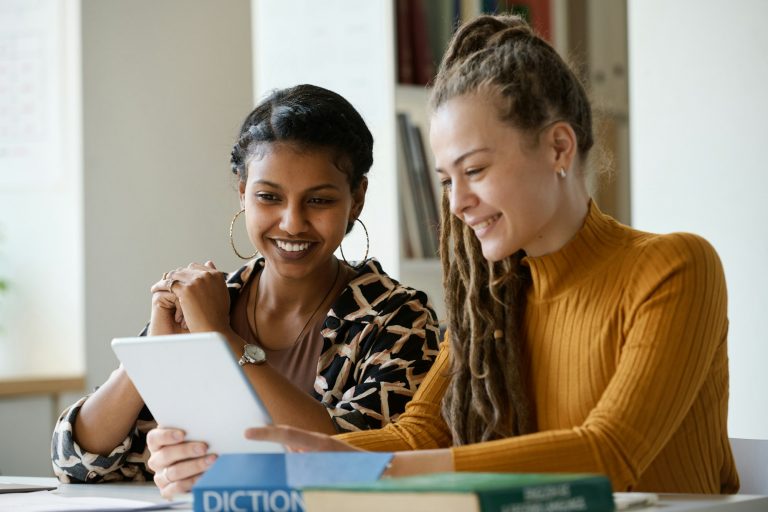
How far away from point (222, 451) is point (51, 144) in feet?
7.55

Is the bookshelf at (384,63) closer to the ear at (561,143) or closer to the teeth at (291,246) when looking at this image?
the teeth at (291,246)

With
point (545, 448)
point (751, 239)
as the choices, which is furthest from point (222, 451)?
point (751, 239)

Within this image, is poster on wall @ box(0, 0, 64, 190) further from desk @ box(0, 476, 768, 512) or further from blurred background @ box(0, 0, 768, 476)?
desk @ box(0, 476, 768, 512)

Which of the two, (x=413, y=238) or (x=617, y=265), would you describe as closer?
(x=617, y=265)

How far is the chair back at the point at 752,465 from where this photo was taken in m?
1.64

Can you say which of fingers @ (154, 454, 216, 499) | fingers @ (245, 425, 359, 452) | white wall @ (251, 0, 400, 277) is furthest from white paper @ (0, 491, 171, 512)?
white wall @ (251, 0, 400, 277)

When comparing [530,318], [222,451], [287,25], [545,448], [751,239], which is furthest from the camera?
[287,25]

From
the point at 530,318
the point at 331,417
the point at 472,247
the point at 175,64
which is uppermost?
the point at 175,64

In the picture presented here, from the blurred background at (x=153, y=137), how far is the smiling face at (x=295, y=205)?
1.06m

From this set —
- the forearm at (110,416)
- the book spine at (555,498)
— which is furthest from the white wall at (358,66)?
the book spine at (555,498)

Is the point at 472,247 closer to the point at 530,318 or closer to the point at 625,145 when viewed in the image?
the point at 530,318

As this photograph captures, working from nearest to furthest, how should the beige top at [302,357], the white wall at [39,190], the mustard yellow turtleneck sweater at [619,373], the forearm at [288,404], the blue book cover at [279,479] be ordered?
the blue book cover at [279,479], the mustard yellow turtleneck sweater at [619,373], the forearm at [288,404], the beige top at [302,357], the white wall at [39,190]

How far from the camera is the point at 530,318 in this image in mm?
1661

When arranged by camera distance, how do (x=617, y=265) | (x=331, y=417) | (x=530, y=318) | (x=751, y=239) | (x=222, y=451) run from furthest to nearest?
(x=751, y=239)
(x=331, y=417)
(x=530, y=318)
(x=617, y=265)
(x=222, y=451)
